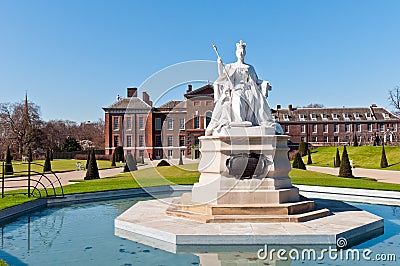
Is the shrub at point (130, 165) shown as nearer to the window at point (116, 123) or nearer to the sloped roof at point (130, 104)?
the sloped roof at point (130, 104)

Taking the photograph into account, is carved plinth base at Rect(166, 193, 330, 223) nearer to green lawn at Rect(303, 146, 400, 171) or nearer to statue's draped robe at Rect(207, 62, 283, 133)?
statue's draped robe at Rect(207, 62, 283, 133)

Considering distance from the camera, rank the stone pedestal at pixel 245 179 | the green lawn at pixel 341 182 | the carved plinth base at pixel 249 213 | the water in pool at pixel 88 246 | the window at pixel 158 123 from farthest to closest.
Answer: the window at pixel 158 123 → the green lawn at pixel 341 182 → the stone pedestal at pixel 245 179 → the carved plinth base at pixel 249 213 → the water in pool at pixel 88 246

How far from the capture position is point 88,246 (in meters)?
6.51

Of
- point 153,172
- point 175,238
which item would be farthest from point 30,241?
point 153,172

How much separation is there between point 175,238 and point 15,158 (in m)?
46.4

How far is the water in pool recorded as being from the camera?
5578 millimetres

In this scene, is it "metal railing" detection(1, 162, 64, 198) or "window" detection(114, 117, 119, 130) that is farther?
"window" detection(114, 117, 119, 130)

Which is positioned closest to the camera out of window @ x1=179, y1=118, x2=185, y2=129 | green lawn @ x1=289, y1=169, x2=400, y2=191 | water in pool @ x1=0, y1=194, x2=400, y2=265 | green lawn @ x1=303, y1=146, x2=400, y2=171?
water in pool @ x1=0, y1=194, x2=400, y2=265

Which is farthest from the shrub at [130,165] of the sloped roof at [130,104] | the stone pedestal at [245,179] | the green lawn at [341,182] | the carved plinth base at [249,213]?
the sloped roof at [130,104]

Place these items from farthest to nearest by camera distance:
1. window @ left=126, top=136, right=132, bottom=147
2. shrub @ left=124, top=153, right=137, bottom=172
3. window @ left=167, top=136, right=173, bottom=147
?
window @ left=126, top=136, right=132, bottom=147 → window @ left=167, top=136, right=173, bottom=147 → shrub @ left=124, top=153, right=137, bottom=172

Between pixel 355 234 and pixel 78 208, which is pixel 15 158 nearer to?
pixel 78 208

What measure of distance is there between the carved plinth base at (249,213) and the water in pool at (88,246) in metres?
1.49

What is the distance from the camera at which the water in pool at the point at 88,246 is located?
5578 millimetres

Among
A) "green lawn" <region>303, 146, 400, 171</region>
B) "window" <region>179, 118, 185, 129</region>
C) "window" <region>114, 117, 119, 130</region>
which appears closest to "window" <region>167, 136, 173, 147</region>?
"window" <region>179, 118, 185, 129</region>
